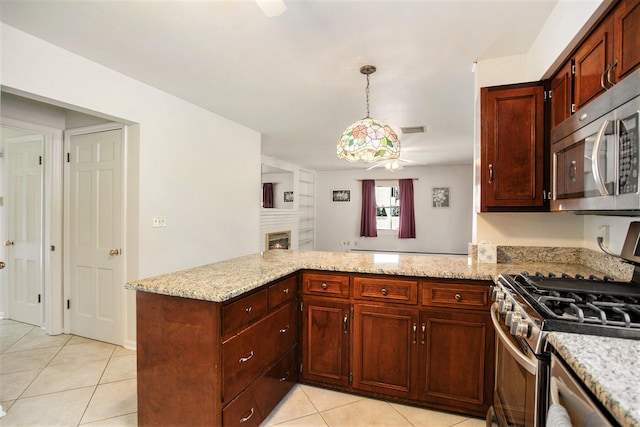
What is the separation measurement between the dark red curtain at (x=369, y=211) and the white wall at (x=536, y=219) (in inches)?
226

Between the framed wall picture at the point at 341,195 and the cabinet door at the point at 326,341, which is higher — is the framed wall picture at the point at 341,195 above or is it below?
above

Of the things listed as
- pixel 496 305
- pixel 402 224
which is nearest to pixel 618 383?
pixel 496 305

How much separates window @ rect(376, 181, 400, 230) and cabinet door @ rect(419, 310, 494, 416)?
6.33m

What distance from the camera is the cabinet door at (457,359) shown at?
1.86 m

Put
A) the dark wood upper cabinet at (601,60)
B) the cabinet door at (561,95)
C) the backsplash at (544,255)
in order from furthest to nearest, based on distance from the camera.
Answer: the backsplash at (544,255)
the cabinet door at (561,95)
the dark wood upper cabinet at (601,60)

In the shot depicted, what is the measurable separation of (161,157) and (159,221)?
624 millimetres

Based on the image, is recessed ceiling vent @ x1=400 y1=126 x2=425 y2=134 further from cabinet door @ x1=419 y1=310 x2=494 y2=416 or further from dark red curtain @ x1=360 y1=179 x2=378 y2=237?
dark red curtain @ x1=360 y1=179 x2=378 y2=237

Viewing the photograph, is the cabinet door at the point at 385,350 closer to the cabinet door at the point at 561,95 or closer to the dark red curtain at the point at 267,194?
the cabinet door at the point at 561,95

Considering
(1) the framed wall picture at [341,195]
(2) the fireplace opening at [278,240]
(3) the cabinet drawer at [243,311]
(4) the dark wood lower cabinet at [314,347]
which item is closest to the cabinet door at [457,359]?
(4) the dark wood lower cabinet at [314,347]

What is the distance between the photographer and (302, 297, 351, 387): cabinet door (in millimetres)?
2135

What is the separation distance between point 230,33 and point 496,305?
2.26m

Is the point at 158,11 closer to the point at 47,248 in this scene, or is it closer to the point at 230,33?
the point at 230,33

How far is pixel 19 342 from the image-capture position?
3018 mm

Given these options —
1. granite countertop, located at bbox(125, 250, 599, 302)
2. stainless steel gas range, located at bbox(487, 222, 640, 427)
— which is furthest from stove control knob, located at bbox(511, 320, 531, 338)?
granite countertop, located at bbox(125, 250, 599, 302)
